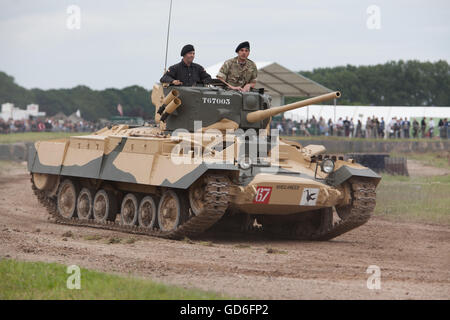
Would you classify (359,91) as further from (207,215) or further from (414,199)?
(207,215)

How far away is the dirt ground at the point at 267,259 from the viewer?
11031mm

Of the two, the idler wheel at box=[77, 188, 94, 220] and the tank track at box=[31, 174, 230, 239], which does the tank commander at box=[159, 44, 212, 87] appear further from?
the idler wheel at box=[77, 188, 94, 220]

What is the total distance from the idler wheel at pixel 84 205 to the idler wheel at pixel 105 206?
1.24ft

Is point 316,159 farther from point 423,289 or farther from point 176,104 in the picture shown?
point 423,289

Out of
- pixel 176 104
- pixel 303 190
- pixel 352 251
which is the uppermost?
pixel 176 104

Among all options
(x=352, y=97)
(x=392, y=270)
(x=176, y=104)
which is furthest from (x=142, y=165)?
(x=352, y=97)

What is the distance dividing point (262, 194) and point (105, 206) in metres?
5.05

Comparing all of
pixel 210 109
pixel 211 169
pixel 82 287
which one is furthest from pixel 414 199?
pixel 82 287

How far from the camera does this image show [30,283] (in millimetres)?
10594

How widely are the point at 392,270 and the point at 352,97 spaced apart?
7874cm

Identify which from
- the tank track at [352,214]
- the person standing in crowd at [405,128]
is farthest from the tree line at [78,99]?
the tank track at [352,214]

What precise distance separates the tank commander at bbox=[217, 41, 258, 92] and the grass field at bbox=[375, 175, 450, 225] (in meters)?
5.78

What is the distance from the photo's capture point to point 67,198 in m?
21.6

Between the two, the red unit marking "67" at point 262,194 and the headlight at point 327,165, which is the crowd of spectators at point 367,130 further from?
the red unit marking "67" at point 262,194
